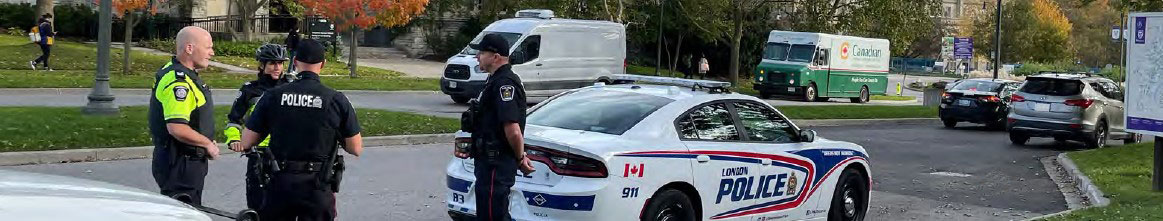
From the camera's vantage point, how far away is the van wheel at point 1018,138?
72.9 feet

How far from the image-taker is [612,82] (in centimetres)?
955

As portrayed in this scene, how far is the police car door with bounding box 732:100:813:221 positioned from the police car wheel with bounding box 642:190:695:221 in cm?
79

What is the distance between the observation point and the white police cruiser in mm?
7629

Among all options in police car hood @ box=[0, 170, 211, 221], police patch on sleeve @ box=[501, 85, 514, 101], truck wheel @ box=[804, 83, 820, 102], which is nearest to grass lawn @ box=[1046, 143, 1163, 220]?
police patch on sleeve @ box=[501, 85, 514, 101]

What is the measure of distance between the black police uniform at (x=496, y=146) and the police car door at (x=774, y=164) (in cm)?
226

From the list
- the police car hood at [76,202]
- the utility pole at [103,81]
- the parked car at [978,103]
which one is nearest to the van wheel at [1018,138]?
the parked car at [978,103]

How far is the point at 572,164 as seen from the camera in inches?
300

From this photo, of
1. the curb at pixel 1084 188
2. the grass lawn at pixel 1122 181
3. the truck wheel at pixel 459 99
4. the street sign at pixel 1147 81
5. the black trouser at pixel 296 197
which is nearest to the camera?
the black trouser at pixel 296 197

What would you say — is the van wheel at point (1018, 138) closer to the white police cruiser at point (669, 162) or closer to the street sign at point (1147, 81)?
the street sign at point (1147, 81)

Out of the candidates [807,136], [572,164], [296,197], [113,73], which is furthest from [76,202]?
[113,73]

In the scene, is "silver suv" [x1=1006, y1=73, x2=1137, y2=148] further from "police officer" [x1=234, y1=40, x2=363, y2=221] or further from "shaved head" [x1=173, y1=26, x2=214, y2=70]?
"shaved head" [x1=173, y1=26, x2=214, y2=70]

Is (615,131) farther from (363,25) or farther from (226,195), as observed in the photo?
(363,25)

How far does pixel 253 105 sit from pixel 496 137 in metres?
1.95

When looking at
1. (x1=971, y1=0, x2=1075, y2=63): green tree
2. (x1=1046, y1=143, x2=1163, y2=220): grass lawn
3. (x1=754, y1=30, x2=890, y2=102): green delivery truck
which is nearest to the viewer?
(x1=1046, y1=143, x2=1163, y2=220): grass lawn
